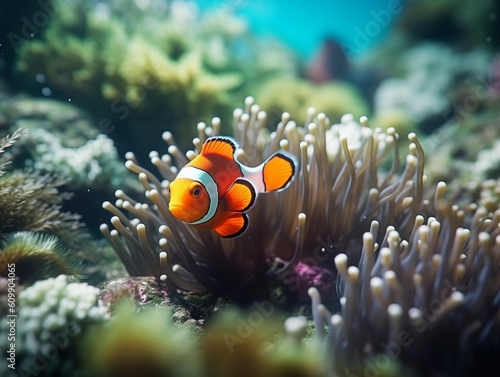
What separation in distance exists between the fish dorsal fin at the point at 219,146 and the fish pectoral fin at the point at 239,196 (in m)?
0.21

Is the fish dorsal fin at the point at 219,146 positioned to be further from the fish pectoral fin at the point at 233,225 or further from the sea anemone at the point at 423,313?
the sea anemone at the point at 423,313

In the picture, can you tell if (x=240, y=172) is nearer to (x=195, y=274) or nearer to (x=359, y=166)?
(x=195, y=274)

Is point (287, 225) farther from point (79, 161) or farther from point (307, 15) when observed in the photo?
point (307, 15)

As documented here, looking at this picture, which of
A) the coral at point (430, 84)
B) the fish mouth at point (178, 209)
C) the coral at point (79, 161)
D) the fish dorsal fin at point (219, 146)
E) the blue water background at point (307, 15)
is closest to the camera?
the fish mouth at point (178, 209)

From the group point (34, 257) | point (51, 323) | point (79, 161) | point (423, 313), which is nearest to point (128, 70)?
point (79, 161)

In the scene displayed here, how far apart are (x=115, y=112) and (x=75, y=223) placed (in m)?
2.00

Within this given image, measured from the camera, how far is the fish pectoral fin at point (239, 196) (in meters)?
1.93

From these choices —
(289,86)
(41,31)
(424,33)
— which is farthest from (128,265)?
(424,33)

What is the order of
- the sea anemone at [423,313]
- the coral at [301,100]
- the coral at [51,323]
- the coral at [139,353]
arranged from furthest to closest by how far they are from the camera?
the coral at [301,100] → the sea anemone at [423,313] → the coral at [51,323] → the coral at [139,353]

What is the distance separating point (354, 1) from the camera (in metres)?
19.7

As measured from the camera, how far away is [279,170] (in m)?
2.08

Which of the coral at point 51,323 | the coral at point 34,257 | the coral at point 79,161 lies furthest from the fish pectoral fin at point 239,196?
the coral at point 79,161

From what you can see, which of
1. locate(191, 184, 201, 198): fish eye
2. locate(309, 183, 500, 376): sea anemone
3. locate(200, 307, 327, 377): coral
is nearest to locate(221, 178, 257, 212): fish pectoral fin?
locate(191, 184, 201, 198): fish eye

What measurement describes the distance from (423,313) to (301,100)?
5.10 meters
